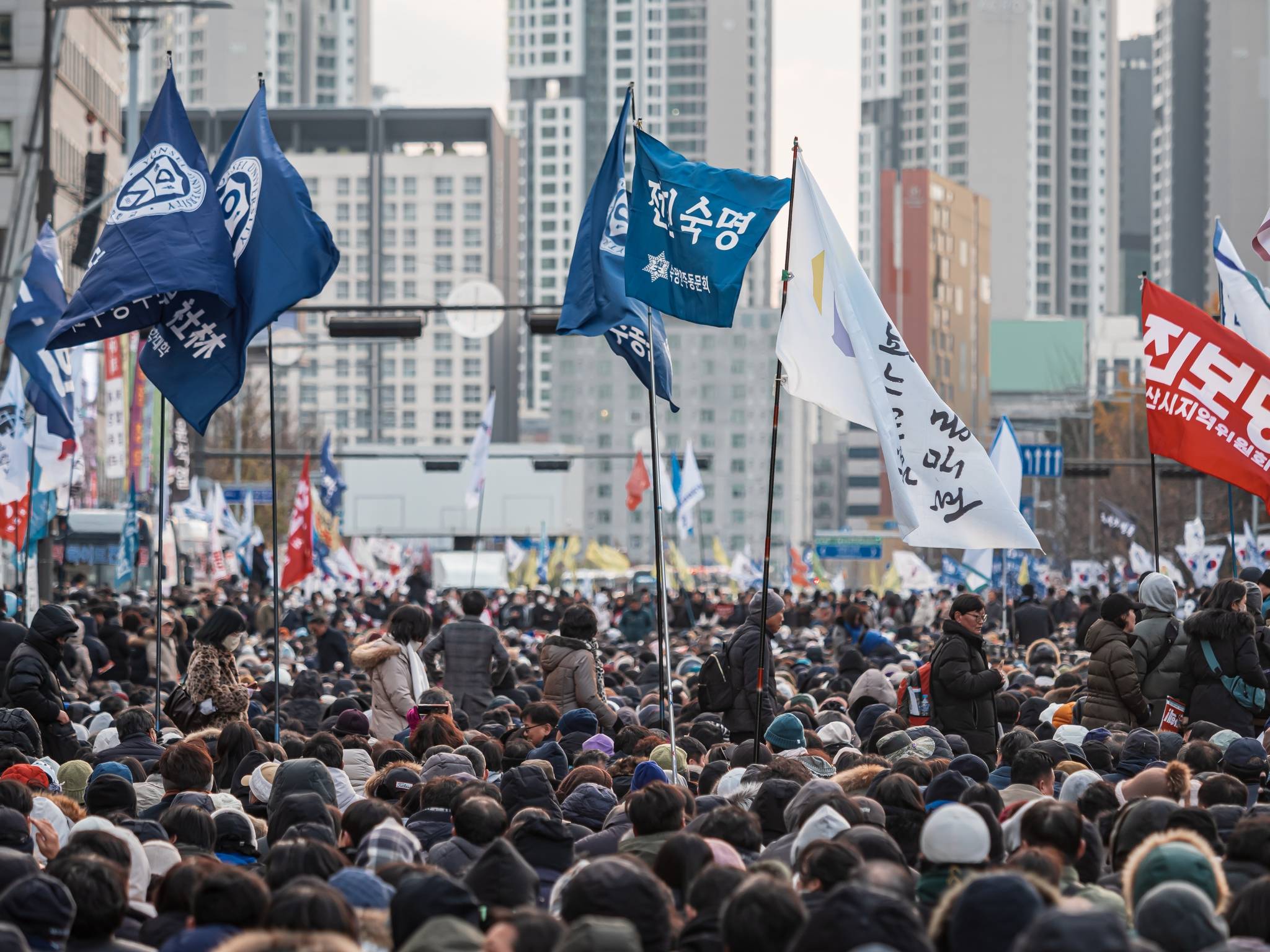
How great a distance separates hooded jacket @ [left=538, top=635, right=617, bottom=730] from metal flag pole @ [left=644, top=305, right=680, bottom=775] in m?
1.51

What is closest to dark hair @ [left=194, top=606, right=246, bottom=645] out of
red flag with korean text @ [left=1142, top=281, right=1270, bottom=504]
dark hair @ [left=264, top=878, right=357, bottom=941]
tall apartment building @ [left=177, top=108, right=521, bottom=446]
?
red flag with korean text @ [left=1142, top=281, right=1270, bottom=504]

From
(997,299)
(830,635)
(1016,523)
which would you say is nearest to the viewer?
(1016,523)

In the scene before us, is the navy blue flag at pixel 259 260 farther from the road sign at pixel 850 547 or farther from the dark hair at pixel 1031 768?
→ the road sign at pixel 850 547

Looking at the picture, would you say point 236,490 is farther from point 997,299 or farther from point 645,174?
point 997,299

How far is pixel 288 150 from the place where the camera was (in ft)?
510

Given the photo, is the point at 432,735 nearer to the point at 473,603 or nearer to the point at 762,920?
the point at 473,603

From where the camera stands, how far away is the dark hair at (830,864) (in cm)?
631

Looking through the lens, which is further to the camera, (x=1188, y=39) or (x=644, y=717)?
(x=1188, y=39)

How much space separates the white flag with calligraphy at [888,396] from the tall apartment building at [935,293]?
425ft

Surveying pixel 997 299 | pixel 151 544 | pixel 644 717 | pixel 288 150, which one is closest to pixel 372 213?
pixel 288 150

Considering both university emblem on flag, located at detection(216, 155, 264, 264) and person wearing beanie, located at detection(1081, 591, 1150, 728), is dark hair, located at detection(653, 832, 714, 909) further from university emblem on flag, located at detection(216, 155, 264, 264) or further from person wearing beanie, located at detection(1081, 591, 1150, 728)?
university emblem on flag, located at detection(216, 155, 264, 264)

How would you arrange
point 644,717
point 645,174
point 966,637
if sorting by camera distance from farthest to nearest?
point 644,717 < point 966,637 < point 645,174

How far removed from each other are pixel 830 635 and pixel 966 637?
14.8 meters

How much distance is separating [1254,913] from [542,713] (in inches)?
261
